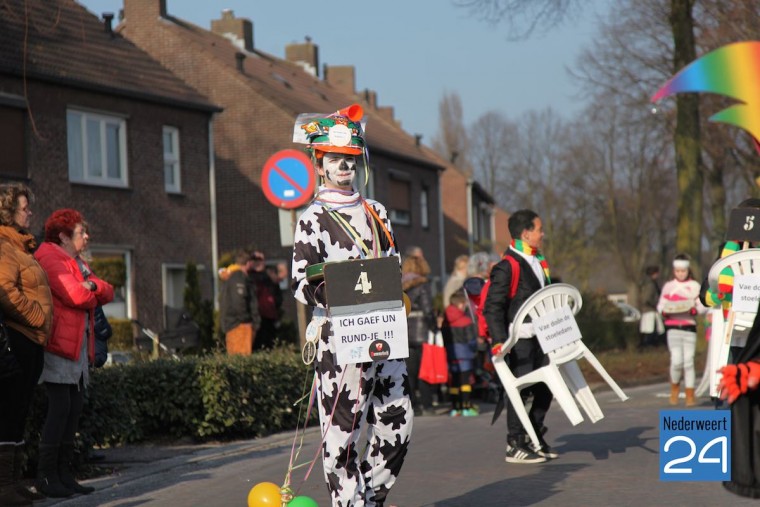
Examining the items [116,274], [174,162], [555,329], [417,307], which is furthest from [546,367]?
[174,162]

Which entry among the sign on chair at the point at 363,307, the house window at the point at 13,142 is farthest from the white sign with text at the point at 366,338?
the house window at the point at 13,142

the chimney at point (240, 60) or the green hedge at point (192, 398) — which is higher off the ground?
the chimney at point (240, 60)

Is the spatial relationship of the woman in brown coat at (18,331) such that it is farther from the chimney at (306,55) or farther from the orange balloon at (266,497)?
the chimney at (306,55)

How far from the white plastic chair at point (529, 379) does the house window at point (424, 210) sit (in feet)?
120

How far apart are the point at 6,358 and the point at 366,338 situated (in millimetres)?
2688

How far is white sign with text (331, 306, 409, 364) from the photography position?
21.0 ft

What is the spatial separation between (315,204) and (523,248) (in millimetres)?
3995

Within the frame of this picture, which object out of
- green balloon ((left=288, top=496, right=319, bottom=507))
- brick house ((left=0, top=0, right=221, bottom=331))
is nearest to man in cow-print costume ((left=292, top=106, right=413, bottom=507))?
green balloon ((left=288, top=496, right=319, bottom=507))

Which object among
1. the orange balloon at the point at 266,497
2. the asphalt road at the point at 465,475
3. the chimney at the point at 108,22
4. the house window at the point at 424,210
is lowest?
the asphalt road at the point at 465,475

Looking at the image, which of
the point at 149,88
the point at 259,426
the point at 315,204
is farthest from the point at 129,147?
the point at 315,204

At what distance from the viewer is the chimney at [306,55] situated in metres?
55.1

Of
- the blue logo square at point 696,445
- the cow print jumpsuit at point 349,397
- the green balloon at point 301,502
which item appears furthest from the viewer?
the green balloon at point 301,502

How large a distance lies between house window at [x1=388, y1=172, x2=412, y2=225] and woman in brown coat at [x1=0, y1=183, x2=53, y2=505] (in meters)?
35.5

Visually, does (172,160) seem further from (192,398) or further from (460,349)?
(192,398)
